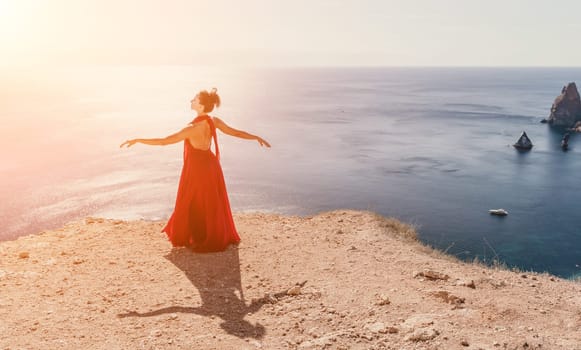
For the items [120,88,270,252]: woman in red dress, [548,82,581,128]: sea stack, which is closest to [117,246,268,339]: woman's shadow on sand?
[120,88,270,252]: woman in red dress

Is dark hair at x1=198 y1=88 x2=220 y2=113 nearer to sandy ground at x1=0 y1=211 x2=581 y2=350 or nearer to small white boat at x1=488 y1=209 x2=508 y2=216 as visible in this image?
sandy ground at x1=0 y1=211 x2=581 y2=350

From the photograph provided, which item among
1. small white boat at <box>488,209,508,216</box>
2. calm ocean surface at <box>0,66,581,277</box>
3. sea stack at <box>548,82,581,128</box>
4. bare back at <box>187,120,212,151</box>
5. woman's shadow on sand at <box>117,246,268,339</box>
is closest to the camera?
woman's shadow on sand at <box>117,246,268,339</box>

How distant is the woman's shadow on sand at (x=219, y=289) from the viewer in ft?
21.3

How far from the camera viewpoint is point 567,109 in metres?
98.9

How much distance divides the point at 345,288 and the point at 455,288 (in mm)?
1739

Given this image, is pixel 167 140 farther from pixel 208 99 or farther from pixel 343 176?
pixel 343 176

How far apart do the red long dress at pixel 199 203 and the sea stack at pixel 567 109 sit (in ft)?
345

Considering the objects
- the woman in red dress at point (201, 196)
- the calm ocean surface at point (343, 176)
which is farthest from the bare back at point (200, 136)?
the calm ocean surface at point (343, 176)

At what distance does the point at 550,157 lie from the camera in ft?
228

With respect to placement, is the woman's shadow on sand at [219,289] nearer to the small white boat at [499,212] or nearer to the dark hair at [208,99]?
the dark hair at [208,99]

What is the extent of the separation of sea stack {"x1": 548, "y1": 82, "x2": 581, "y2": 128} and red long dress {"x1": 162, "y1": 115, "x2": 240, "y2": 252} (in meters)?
105

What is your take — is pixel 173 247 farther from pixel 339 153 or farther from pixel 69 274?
pixel 339 153

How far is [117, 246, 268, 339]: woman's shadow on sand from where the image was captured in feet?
21.3

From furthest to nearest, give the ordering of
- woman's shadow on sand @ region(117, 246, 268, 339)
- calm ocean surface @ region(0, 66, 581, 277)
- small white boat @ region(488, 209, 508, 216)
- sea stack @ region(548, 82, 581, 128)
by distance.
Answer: sea stack @ region(548, 82, 581, 128)
small white boat @ region(488, 209, 508, 216)
calm ocean surface @ region(0, 66, 581, 277)
woman's shadow on sand @ region(117, 246, 268, 339)
